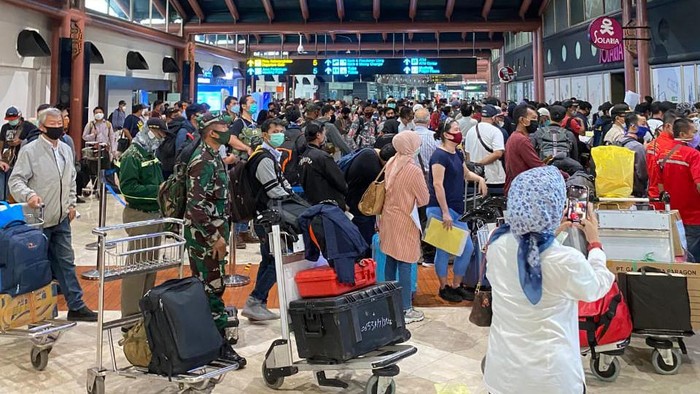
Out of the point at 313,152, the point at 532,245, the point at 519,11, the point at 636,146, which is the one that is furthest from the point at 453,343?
the point at 519,11

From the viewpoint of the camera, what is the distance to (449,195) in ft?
16.0

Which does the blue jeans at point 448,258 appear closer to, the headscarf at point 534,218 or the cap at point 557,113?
the cap at point 557,113

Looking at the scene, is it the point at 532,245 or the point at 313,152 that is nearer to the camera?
the point at 532,245

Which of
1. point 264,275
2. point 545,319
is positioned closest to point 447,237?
point 264,275

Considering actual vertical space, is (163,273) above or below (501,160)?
below

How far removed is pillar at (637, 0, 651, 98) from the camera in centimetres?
1115

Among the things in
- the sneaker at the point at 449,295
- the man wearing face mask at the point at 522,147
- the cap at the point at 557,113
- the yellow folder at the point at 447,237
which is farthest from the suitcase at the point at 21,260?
the cap at the point at 557,113

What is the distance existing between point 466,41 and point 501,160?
63.0 feet

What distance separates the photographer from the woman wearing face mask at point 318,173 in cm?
450

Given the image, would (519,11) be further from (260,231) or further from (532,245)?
(532,245)

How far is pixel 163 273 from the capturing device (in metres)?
5.81

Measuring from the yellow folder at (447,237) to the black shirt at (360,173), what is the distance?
0.62m

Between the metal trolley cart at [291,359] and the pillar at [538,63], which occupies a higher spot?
the pillar at [538,63]

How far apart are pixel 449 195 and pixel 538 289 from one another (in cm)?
290
